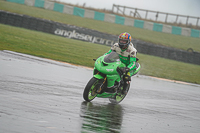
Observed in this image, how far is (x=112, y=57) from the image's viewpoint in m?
8.95

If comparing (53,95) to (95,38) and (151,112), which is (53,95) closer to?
(151,112)

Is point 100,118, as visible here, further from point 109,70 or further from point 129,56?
point 129,56

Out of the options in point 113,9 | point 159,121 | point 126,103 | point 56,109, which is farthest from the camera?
point 113,9

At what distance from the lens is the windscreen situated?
8.86m

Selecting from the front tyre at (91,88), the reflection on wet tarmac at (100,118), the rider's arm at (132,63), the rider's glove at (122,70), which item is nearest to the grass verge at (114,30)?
the rider's arm at (132,63)

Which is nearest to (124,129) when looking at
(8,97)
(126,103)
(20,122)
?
(20,122)

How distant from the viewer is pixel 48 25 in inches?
1341

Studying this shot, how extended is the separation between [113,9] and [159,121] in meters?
50.6

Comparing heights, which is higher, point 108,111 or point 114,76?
point 114,76

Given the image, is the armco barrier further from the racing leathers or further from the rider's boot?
the rider's boot

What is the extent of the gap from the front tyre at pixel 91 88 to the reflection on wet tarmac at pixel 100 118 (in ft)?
0.65

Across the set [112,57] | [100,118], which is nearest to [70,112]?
[100,118]

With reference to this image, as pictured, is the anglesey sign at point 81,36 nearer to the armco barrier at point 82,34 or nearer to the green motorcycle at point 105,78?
the armco barrier at point 82,34

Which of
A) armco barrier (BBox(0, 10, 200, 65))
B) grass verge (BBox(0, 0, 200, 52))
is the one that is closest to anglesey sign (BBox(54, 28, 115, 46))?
armco barrier (BBox(0, 10, 200, 65))
